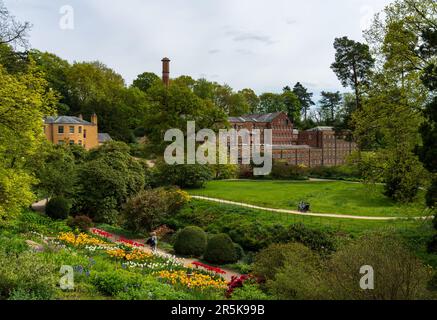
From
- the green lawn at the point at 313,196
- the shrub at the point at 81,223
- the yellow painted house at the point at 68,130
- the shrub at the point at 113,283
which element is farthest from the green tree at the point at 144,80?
the shrub at the point at 113,283

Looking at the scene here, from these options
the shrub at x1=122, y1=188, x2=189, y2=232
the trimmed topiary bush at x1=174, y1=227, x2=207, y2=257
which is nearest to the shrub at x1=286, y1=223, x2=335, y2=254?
the trimmed topiary bush at x1=174, y1=227, x2=207, y2=257

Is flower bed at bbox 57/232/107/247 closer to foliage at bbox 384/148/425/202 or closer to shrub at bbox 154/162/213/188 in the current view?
foliage at bbox 384/148/425/202

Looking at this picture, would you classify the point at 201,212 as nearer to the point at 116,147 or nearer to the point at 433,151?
the point at 116,147

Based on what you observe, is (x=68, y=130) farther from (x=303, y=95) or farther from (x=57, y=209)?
(x=303, y=95)

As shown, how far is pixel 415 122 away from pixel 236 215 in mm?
15163

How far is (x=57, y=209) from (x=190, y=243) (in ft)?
35.9

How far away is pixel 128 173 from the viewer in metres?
36.6

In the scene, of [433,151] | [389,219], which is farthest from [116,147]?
[433,151]

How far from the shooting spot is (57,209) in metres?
30.6

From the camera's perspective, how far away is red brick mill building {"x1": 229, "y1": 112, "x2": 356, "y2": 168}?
74.6 m

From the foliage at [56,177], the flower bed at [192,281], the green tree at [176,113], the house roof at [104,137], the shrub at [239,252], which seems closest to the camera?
the flower bed at [192,281]

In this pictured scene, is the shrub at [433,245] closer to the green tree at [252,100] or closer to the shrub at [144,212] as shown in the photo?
the shrub at [144,212]

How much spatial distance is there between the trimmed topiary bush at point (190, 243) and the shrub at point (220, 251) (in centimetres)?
102

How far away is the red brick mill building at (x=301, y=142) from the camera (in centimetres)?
7464
